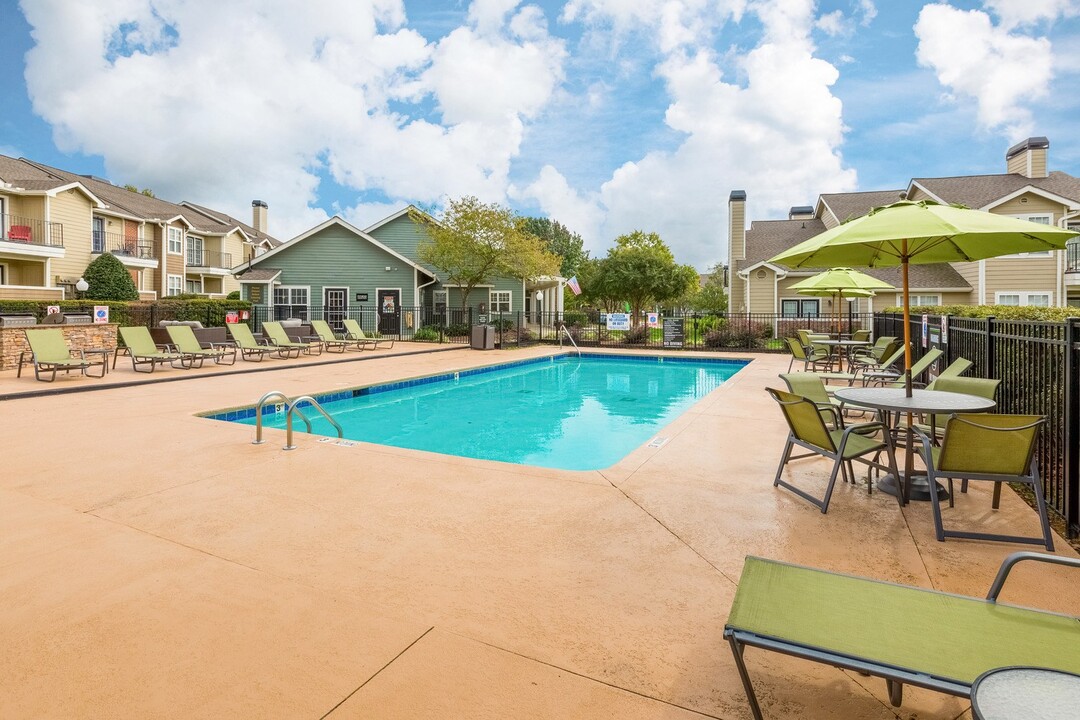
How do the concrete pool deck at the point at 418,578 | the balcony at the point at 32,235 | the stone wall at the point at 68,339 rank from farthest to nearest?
the balcony at the point at 32,235 → the stone wall at the point at 68,339 → the concrete pool deck at the point at 418,578

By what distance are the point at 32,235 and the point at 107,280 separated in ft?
11.8

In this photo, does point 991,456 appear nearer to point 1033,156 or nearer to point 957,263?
point 957,263

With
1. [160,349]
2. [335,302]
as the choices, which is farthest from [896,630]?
[335,302]

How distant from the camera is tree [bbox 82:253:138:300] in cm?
2467

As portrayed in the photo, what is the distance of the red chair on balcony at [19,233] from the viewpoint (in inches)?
938

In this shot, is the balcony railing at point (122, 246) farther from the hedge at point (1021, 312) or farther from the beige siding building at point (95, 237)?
the hedge at point (1021, 312)

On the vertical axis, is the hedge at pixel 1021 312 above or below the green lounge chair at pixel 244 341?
above

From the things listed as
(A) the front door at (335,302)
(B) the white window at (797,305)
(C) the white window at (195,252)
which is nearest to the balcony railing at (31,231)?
(C) the white window at (195,252)

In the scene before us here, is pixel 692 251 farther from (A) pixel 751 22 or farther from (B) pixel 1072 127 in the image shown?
(A) pixel 751 22

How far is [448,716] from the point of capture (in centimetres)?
200

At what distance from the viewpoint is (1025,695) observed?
1358 millimetres

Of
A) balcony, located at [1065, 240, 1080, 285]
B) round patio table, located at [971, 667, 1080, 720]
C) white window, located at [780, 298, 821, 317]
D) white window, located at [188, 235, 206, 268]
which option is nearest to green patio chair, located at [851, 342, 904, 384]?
round patio table, located at [971, 667, 1080, 720]

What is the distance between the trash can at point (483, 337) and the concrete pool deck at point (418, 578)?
47.9ft

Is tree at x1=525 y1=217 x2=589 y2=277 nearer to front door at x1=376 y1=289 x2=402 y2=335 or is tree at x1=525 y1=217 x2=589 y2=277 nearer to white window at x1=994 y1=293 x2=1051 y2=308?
front door at x1=376 y1=289 x2=402 y2=335
